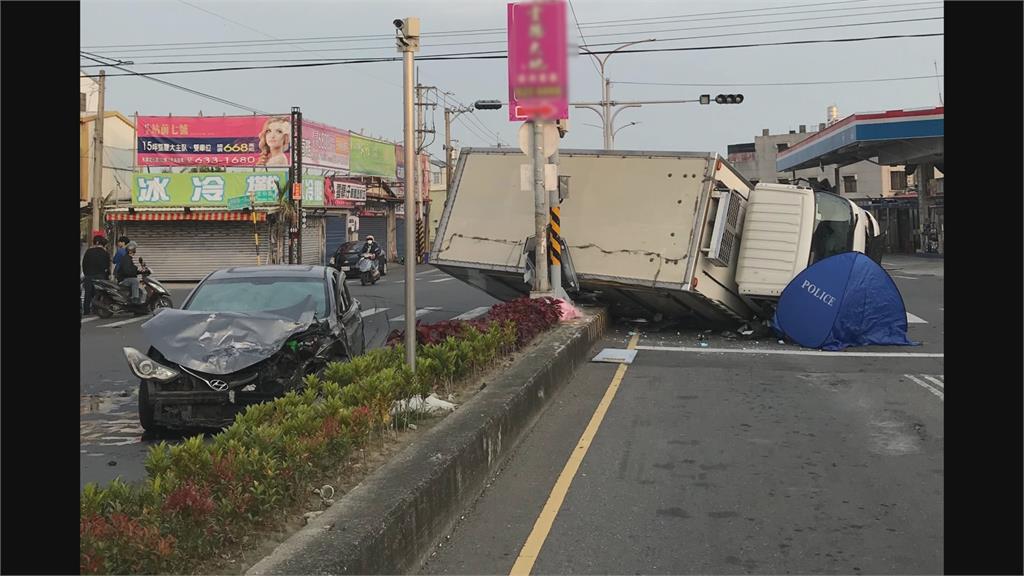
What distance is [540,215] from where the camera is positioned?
Result: 14.6 meters

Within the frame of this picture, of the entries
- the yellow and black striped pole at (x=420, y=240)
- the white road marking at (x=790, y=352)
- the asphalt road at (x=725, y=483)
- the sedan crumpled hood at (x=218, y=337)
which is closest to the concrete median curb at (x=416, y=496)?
the asphalt road at (x=725, y=483)

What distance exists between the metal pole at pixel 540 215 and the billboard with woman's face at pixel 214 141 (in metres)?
29.7

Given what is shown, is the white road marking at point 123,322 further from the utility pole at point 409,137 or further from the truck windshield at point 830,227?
the truck windshield at point 830,227

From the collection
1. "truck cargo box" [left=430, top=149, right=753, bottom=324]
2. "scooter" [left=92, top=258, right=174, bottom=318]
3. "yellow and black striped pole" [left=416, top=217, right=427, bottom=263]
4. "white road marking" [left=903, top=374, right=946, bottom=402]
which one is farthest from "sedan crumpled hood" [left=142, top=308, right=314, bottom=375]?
"yellow and black striped pole" [left=416, top=217, right=427, bottom=263]

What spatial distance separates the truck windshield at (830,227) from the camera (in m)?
15.5

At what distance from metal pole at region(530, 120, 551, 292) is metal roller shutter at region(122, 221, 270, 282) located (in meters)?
24.8

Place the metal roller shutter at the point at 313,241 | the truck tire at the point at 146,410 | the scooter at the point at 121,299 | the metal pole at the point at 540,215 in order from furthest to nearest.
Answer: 1. the metal roller shutter at the point at 313,241
2. the scooter at the point at 121,299
3. the metal pole at the point at 540,215
4. the truck tire at the point at 146,410

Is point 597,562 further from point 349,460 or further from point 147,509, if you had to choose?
point 147,509

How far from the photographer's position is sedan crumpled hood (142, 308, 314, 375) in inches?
308

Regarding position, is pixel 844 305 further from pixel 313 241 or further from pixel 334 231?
pixel 334 231

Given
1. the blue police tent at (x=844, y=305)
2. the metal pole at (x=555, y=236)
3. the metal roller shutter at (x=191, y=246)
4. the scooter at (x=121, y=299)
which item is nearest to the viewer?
the blue police tent at (x=844, y=305)
